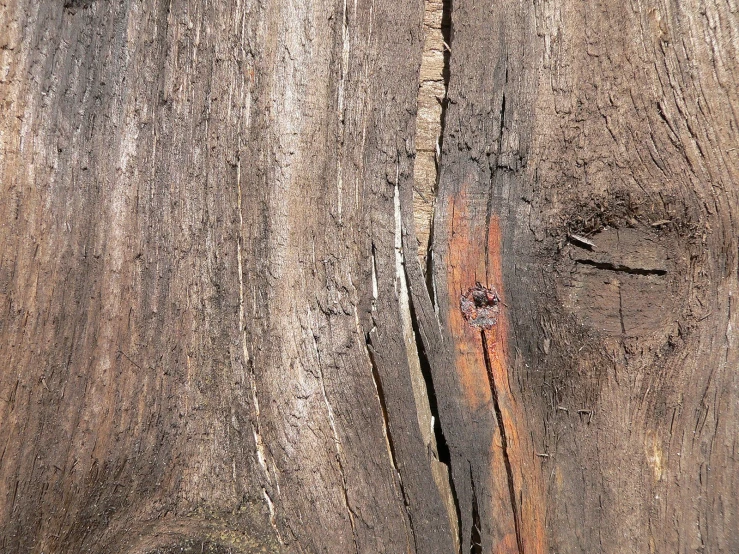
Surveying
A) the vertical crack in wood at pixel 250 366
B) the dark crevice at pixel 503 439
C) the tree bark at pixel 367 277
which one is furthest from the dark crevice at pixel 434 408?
the vertical crack in wood at pixel 250 366

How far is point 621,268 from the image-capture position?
3.53 feet

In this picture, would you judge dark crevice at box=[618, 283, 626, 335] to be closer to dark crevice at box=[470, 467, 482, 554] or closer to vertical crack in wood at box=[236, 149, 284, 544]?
dark crevice at box=[470, 467, 482, 554]

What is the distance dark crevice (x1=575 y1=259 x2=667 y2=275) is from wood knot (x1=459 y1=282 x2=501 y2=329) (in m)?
0.18

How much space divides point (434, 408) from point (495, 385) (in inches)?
5.2

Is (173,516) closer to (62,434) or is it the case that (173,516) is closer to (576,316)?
(62,434)

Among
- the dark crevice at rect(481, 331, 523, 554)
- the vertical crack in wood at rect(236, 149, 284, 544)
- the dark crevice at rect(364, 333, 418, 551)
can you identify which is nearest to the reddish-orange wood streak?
the dark crevice at rect(481, 331, 523, 554)

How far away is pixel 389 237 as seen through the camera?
1127mm

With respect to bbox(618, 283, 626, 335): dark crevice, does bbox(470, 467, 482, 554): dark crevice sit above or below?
below

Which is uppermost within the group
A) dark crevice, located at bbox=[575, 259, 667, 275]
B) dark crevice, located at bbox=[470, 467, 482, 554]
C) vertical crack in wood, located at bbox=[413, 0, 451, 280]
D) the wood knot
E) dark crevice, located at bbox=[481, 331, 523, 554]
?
vertical crack in wood, located at bbox=[413, 0, 451, 280]

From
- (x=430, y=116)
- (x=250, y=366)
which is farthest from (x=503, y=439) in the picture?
(x=430, y=116)

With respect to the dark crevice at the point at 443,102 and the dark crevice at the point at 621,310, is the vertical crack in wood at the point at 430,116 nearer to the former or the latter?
the dark crevice at the point at 443,102

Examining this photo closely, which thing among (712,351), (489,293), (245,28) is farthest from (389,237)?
(712,351)

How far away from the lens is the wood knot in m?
1.11

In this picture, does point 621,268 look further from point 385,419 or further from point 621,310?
point 385,419
